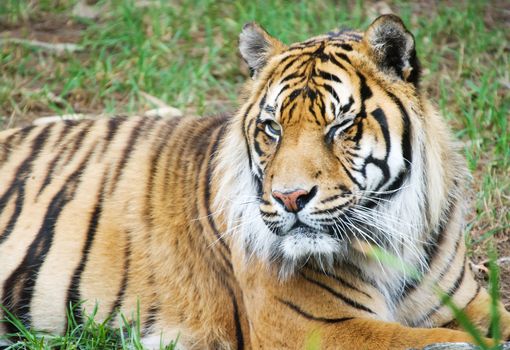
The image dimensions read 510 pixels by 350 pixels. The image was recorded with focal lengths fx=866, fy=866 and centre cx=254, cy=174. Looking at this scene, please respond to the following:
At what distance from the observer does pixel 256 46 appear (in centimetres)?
377

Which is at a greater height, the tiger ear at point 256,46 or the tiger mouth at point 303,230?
the tiger ear at point 256,46

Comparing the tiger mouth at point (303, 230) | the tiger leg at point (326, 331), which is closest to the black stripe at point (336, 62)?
the tiger mouth at point (303, 230)

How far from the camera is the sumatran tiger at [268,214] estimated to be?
10.9 feet

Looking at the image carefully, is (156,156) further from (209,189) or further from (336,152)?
(336,152)

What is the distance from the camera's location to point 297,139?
10.9 feet

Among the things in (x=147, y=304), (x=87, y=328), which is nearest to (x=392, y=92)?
(x=147, y=304)

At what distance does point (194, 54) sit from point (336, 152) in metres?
3.88

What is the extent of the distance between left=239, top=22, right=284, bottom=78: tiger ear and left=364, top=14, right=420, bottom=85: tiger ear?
1.55 feet

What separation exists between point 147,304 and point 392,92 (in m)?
1.48

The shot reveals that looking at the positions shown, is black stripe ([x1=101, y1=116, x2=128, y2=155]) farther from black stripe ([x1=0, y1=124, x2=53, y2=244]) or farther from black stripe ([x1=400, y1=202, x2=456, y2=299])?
black stripe ([x1=400, y1=202, x2=456, y2=299])

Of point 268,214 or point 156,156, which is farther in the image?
point 156,156

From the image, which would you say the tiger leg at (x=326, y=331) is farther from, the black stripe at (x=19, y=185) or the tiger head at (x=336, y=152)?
the black stripe at (x=19, y=185)

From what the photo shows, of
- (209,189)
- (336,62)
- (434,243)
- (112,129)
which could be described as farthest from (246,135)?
(112,129)

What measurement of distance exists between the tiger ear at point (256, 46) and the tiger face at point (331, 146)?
0.20 m
